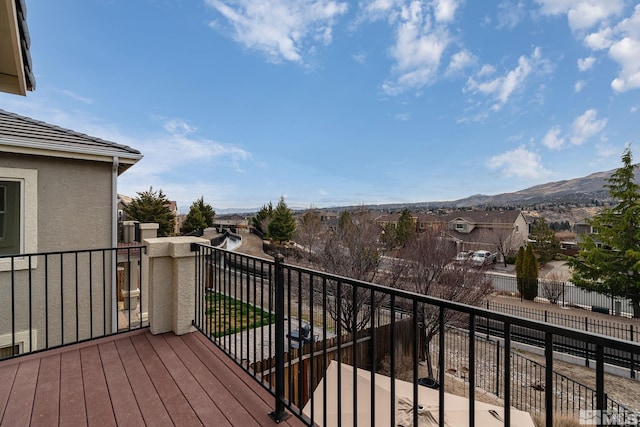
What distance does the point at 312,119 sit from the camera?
2589 centimetres

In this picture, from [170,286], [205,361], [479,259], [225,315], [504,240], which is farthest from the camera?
[504,240]

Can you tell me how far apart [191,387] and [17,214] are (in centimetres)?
424

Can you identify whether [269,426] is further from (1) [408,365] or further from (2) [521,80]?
(2) [521,80]

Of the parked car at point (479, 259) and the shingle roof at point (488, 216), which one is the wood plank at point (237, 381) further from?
the shingle roof at point (488, 216)

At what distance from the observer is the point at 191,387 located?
2.16 m

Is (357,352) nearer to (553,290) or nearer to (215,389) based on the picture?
(215,389)

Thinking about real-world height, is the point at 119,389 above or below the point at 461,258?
above

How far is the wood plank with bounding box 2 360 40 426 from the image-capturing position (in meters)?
1.83

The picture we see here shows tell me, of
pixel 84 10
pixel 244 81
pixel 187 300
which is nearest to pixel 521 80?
pixel 244 81

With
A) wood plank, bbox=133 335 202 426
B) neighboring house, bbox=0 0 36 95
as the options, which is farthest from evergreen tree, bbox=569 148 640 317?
neighboring house, bbox=0 0 36 95

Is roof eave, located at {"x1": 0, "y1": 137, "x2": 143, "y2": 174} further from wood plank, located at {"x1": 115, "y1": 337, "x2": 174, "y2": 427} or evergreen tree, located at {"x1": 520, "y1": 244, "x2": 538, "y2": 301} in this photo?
evergreen tree, located at {"x1": 520, "y1": 244, "x2": 538, "y2": 301}

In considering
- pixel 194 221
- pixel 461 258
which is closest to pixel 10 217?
pixel 461 258

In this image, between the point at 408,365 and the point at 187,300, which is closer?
the point at 187,300

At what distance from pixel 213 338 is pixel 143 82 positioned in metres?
14.8
